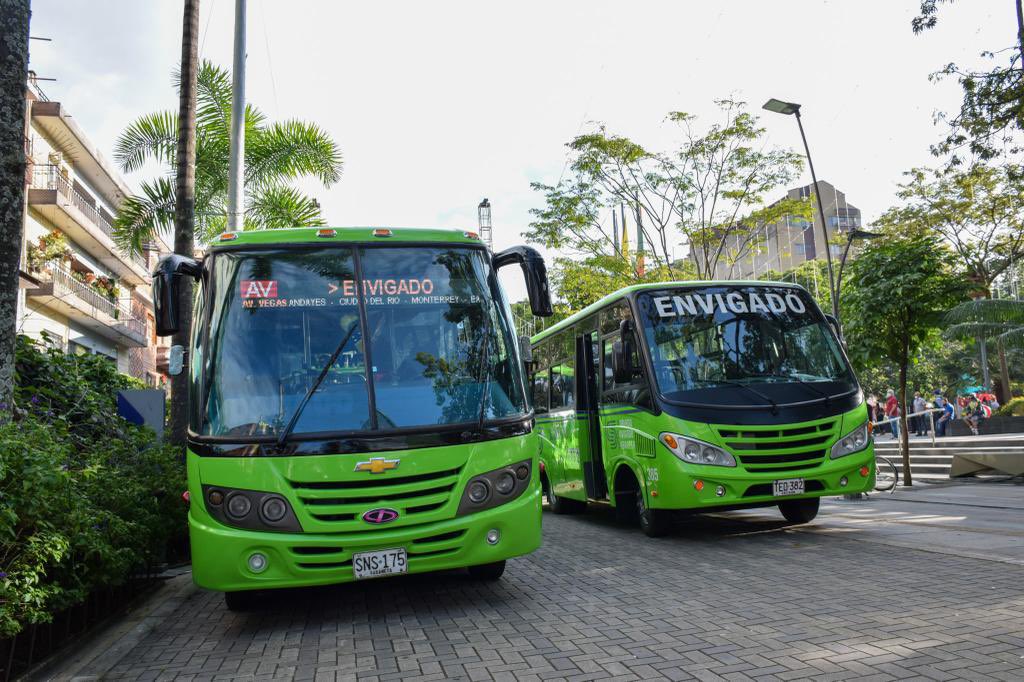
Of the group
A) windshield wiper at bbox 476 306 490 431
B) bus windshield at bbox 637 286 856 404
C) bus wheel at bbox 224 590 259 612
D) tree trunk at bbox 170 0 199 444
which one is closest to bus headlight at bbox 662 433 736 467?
bus windshield at bbox 637 286 856 404

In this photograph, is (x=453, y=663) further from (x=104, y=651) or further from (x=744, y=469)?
(x=744, y=469)

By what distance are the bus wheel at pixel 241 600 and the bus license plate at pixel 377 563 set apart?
3.63 feet

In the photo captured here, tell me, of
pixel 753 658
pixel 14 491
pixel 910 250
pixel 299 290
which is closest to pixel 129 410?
pixel 299 290

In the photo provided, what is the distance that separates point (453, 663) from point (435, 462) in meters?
1.49

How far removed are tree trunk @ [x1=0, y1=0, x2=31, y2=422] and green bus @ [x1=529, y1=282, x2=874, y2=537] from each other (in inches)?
230

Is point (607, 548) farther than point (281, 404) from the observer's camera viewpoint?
Yes

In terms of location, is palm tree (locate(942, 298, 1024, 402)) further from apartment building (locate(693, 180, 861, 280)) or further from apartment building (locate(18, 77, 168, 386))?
apartment building (locate(18, 77, 168, 386))

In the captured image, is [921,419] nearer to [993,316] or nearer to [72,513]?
[993,316]

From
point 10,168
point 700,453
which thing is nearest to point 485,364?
point 700,453

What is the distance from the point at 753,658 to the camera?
4652mm

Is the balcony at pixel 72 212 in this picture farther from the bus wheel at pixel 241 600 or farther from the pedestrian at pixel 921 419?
the pedestrian at pixel 921 419

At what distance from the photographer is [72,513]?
17.2 feet

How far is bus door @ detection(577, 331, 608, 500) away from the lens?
434 inches

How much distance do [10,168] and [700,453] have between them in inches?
254
